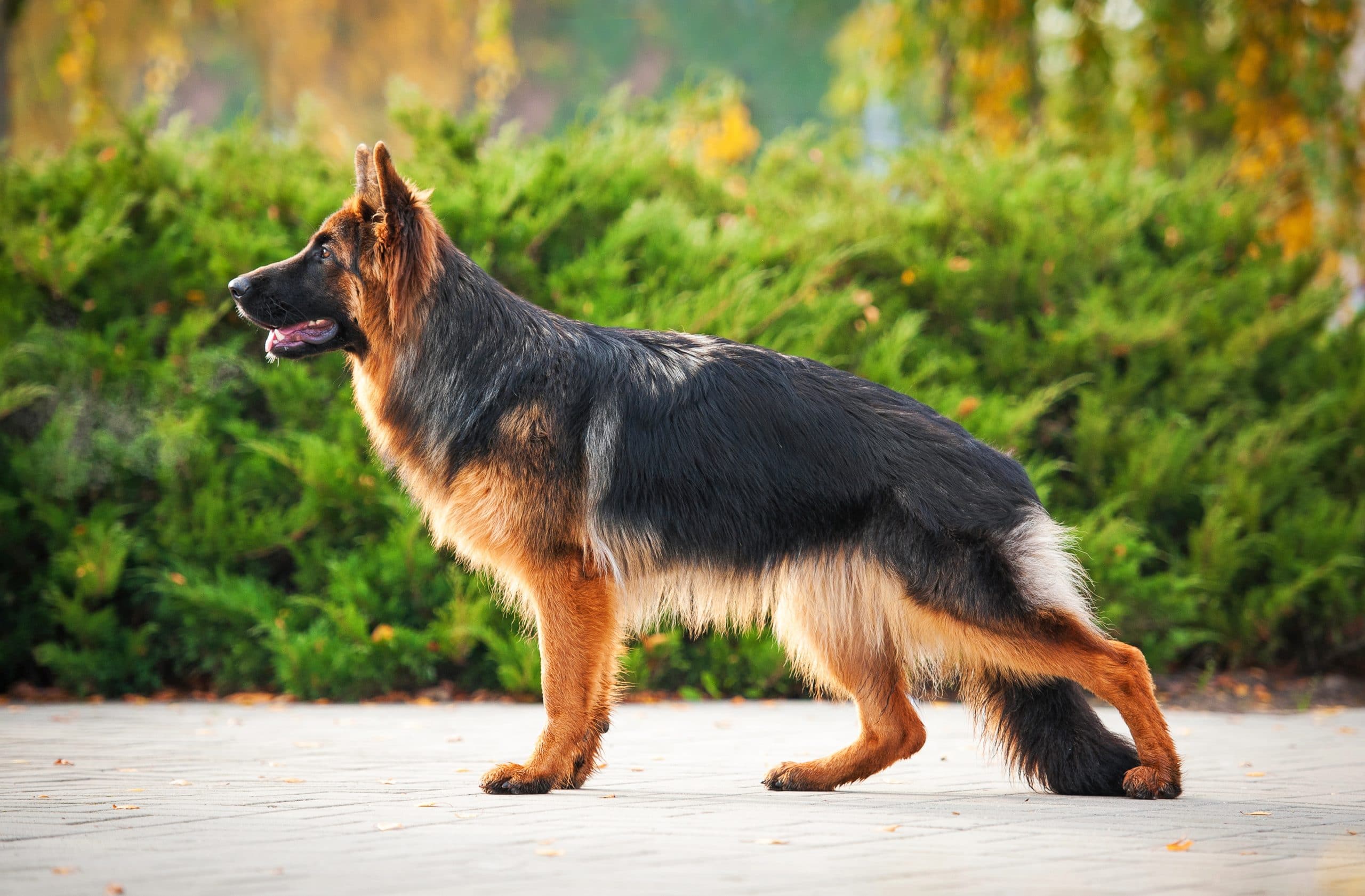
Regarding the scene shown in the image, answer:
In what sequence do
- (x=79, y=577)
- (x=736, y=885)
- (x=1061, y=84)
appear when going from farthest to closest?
1. (x=1061, y=84)
2. (x=79, y=577)
3. (x=736, y=885)

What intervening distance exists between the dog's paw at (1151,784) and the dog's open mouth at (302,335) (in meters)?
3.50

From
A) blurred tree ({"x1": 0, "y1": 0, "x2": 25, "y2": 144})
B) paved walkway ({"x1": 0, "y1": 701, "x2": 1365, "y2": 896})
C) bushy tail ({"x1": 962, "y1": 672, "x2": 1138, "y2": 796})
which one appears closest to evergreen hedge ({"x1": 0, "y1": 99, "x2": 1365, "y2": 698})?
paved walkway ({"x1": 0, "y1": 701, "x2": 1365, "y2": 896})

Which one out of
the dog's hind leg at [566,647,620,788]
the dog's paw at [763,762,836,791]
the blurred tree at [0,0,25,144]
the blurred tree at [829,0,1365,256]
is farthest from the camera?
the blurred tree at [829,0,1365,256]

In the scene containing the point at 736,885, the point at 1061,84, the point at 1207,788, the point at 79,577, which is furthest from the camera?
the point at 1061,84

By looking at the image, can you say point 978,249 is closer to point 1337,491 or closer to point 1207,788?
point 1337,491

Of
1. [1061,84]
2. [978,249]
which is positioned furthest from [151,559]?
[1061,84]

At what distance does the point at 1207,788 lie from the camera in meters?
5.36

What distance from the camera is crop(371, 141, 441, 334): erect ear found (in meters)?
5.43

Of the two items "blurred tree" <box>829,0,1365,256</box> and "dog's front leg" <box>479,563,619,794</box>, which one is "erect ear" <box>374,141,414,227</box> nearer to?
"dog's front leg" <box>479,563,619,794</box>

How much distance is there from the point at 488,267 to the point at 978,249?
11.4ft

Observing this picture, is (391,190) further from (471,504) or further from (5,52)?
(5,52)

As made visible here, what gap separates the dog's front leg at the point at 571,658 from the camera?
17.0ft

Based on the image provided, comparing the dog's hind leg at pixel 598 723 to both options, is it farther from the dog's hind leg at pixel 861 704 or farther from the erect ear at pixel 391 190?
the erect ear at pixel 391 190

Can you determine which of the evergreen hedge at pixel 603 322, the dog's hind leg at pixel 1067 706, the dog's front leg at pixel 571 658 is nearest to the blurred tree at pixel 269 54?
the evergreen hedge at pixel 603 322
